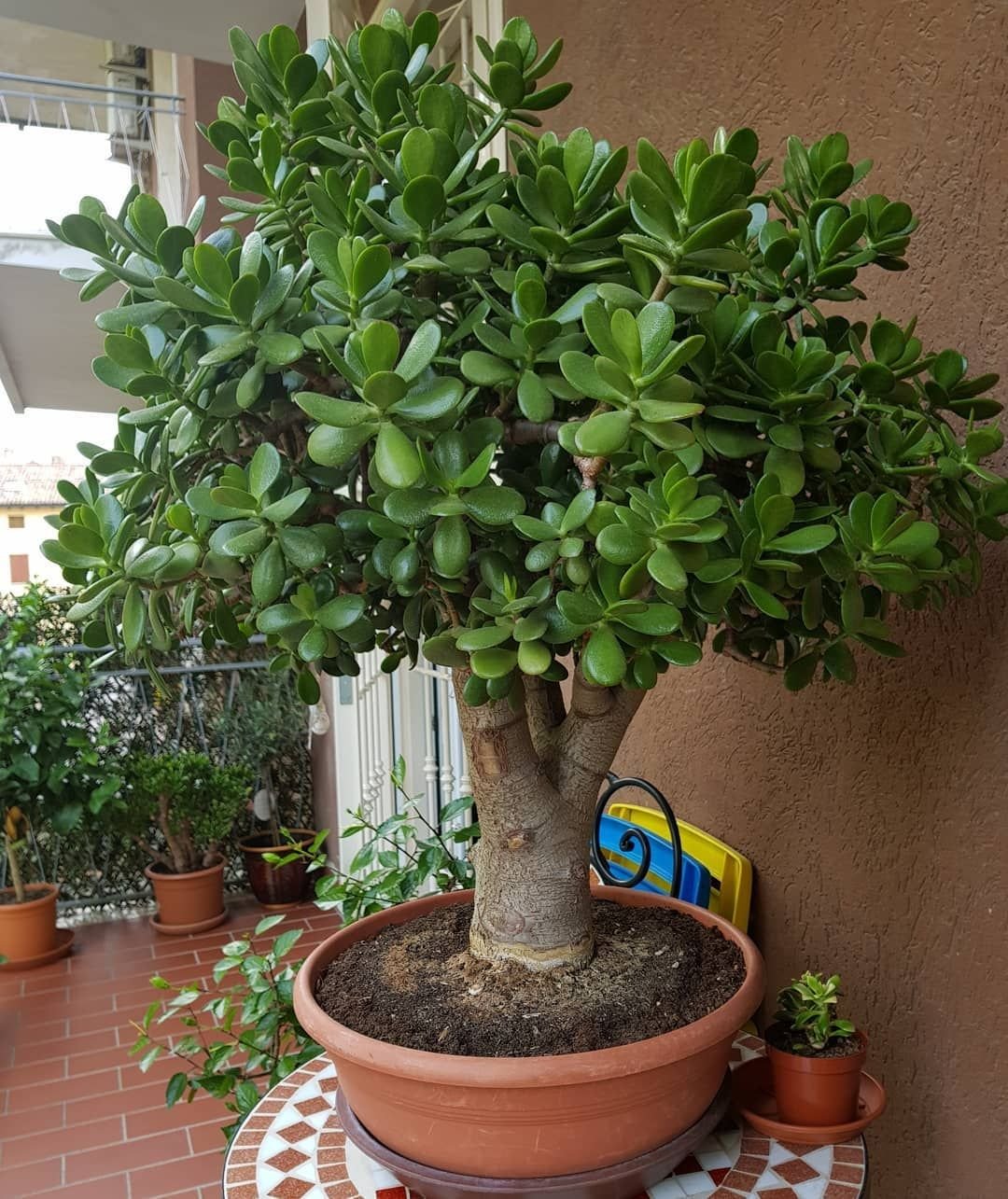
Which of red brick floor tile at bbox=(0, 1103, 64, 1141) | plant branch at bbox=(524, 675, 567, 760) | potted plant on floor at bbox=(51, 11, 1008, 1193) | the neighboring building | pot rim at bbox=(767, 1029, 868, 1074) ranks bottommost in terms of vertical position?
red brick floor tile at bbox=(0, 1103, 64, 1141)

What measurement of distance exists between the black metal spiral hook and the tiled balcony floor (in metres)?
1.26

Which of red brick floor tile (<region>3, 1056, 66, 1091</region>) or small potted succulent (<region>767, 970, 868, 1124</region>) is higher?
small potted succulent (<region>767, 970, 868, 1124</region>)

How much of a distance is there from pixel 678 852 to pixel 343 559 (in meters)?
0.73

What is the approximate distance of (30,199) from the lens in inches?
219

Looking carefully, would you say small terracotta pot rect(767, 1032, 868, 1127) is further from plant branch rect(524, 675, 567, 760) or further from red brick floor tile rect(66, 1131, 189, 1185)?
red brick floor tile rect(66, 1131, 189, 1185)

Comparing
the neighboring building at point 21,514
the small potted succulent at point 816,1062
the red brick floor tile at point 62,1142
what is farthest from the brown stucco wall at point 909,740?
the neighboring building at point 21,514

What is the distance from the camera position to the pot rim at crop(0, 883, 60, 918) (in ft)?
12.6

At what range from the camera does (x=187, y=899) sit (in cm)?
417

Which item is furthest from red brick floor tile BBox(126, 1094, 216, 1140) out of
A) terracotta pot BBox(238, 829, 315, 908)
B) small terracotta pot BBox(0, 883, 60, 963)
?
terracotta pot BBox(238, 829, 315, 908)

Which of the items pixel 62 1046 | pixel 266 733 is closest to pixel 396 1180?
pixel 62 1046

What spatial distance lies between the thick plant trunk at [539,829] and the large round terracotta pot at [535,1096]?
17 cm

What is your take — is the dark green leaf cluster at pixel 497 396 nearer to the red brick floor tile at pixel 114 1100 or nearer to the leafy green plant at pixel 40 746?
the red brick floor tile at pixel 114 1100

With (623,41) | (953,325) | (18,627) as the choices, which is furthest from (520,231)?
(18,627)

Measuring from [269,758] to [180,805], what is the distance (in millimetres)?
611
